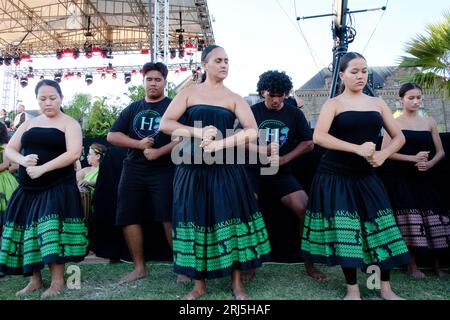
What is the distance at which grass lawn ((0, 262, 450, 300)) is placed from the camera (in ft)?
9.39

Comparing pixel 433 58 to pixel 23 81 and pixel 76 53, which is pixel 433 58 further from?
pixel 23 81

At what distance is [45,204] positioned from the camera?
298 centimetres

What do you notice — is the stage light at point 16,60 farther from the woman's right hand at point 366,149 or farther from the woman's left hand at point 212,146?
the woman's right hand at point 366,149

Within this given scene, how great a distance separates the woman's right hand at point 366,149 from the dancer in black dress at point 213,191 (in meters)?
0.71

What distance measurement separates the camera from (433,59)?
6.34 meters

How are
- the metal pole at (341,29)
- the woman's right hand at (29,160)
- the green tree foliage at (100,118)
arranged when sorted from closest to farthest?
the woman's right hand at (29,160), the metal pole at (341,29), the green tree foliage at (100,118)

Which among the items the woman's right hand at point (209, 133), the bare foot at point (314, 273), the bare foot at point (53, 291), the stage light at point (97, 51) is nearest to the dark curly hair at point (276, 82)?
the woman's right hand at point (209, 133)

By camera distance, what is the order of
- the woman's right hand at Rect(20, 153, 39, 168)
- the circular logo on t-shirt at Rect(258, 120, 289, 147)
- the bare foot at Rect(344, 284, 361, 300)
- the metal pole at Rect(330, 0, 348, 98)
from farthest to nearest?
the metal pole at Rect(330, 0, 348, 98) < the circular logo on t-shirt at Rect(258, 120, 289, 147) < the woman's right hand at Rect(20, 153, 39, 168) < the bare foot at Rect(344, 284, 361, 300)

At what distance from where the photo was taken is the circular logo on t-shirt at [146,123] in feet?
11.4

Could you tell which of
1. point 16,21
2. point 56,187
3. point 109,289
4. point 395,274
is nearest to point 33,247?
point 56,187

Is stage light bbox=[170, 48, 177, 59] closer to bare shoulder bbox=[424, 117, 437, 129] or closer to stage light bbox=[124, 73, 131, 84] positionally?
stage light bbox=[124, 73, 131, 84]

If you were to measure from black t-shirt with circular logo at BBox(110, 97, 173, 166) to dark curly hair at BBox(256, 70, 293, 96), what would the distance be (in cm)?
92

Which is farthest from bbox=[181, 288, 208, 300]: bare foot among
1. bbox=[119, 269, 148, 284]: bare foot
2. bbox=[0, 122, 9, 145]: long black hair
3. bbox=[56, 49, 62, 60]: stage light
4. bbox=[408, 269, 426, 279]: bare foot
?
bbox=[56, 49, 62, 60]: stage light

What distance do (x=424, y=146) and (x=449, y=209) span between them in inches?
25.7
